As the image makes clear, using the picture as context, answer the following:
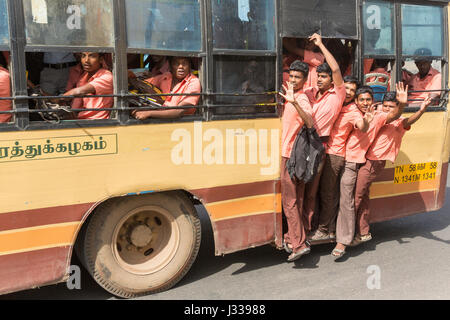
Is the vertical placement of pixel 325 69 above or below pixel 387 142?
above

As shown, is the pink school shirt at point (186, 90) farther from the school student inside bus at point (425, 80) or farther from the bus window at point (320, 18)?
the school student inside bus at point (425, 80)

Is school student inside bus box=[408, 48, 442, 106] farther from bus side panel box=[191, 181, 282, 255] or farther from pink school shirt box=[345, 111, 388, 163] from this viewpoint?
bus side panel box=[191, 181, 282, 255]

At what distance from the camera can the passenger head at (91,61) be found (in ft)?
12.8

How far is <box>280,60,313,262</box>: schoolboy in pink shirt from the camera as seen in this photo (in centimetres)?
453

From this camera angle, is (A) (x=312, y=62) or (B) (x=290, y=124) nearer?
(B) (x=290, y=124)

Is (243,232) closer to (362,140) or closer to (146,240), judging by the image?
(146,240)

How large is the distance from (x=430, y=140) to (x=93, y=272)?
3.91 metres

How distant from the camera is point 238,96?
4438mm

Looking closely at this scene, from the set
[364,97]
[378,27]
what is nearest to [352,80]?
[364,97]

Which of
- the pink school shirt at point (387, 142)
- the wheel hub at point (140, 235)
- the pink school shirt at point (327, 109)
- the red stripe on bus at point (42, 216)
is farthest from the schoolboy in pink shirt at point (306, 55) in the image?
the red stripe on bus at point (42, 216)

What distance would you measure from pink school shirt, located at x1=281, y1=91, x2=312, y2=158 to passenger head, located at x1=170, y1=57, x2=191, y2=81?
965 millimetres

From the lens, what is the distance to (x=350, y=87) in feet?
16.0

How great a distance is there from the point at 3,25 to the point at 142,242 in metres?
1.98

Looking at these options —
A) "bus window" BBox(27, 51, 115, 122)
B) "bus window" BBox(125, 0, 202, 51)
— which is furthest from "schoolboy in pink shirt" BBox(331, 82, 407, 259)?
"bus window" BBox(27, 51, 115, 122)
